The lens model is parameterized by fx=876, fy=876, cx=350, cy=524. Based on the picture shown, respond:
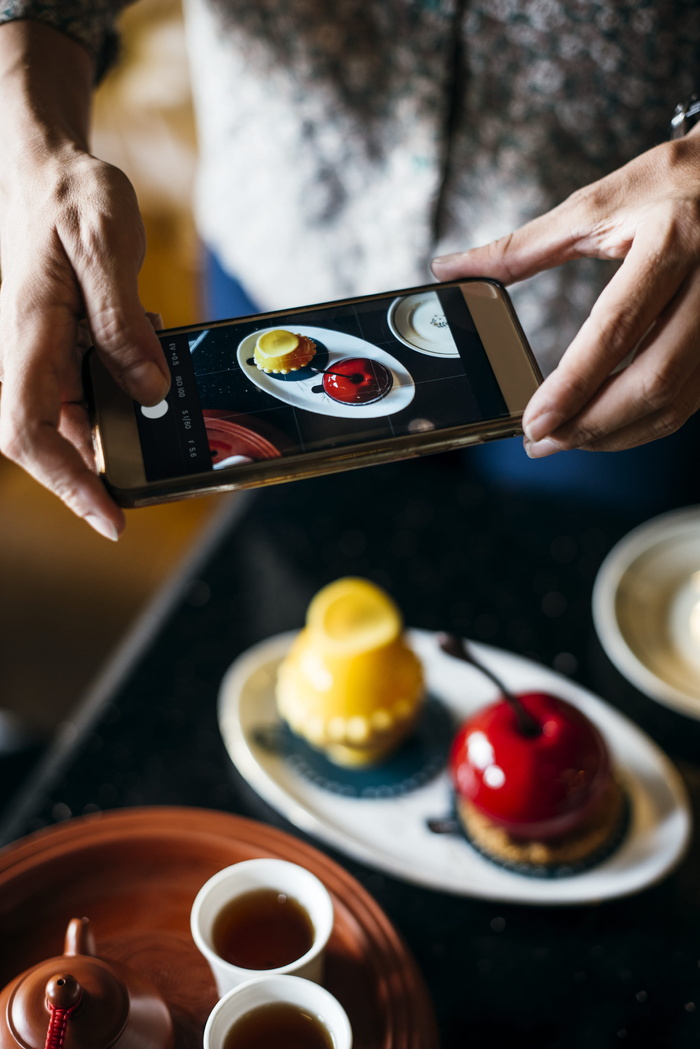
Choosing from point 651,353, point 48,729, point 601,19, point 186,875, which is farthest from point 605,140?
point 48,729

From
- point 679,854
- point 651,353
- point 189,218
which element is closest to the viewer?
point 651,353

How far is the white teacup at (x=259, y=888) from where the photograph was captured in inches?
16.7

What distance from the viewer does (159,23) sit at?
183cm

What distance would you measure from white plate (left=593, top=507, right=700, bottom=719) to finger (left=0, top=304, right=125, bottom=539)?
52 centimetres

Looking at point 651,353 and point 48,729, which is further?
point 48,729

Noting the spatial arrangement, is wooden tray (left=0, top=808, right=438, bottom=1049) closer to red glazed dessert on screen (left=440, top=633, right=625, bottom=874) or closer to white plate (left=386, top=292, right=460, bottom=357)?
red glazed dessert on screen (left=440, top=633, right=625, bottom=874)

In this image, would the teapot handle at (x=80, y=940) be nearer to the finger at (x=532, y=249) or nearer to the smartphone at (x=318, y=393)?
the smartphone at (x=318, y=393)

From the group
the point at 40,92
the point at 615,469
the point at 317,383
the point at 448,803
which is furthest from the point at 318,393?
the point at 615,469

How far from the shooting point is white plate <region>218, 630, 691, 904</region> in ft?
2.07

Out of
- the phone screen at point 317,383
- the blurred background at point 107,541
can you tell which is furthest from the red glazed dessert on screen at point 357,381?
the blurred background at point 107,541

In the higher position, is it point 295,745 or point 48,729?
point 295,745

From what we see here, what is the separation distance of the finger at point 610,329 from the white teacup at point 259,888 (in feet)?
0.88

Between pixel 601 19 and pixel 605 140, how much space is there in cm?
9

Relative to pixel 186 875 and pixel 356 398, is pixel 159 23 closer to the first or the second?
pixel 356 398
